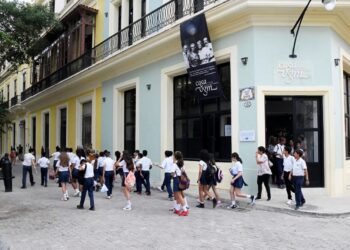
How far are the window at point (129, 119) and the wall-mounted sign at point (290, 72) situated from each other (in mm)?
8001

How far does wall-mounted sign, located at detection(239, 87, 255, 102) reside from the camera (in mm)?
12320

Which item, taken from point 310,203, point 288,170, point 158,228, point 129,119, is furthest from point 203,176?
point 129,119

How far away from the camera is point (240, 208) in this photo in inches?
427

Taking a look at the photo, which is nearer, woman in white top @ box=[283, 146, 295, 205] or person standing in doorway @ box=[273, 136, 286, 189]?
woman in white top @ box=[283, 146, 295, 205]

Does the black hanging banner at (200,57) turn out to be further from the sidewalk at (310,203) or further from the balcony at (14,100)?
the balcony at (14,100)

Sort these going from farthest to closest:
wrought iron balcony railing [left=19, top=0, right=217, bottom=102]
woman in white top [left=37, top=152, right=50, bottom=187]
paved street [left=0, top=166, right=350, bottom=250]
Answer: woman in white top [left=37, top=152, right=50, bottom=187]
wrought iron balcony railing [left=19, top=0, right=217, bottom=102]
paved street [left=0, top=166, right=350, bottom=250]

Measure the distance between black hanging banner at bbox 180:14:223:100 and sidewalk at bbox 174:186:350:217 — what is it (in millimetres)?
3300

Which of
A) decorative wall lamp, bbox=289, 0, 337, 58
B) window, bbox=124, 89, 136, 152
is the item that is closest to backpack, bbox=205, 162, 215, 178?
decorative wall lamp, bbox=289, 0, 337, 58

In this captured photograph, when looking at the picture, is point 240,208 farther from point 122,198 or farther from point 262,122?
point 122,198

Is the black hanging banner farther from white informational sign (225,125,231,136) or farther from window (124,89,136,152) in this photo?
window (124,89,136,152)

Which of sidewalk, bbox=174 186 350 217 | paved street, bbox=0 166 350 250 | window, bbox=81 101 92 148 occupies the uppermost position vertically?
window, bbox=81 101 92 148

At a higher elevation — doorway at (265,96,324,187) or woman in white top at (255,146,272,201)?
doorway at (265,96,324,187)

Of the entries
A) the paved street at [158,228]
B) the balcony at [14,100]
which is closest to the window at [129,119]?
the paved street at [158,228]

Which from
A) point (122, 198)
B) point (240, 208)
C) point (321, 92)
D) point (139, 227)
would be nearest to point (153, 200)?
point (122, 198)
